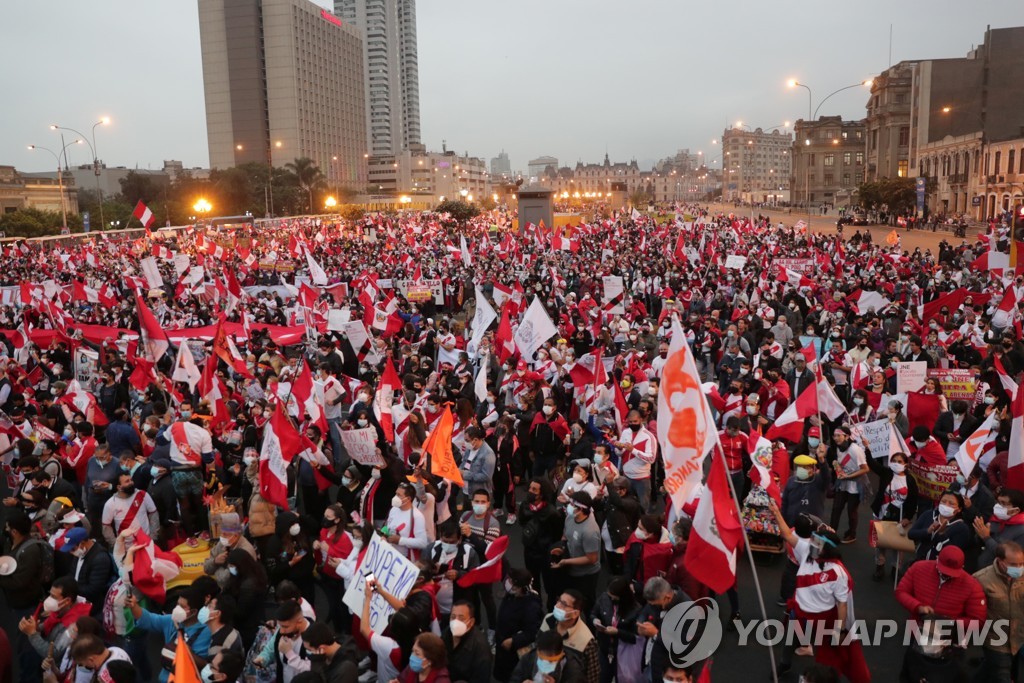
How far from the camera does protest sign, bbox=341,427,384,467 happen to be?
8398mm

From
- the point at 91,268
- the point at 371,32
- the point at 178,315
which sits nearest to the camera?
the point at 178,315

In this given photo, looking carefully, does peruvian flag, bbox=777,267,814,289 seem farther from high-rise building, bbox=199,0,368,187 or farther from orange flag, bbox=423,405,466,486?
high-rise building, bbox=199,0,368,187

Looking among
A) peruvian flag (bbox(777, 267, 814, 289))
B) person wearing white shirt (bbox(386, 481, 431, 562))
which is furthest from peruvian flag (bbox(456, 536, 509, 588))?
peruvian flag (bbox(777, 267, 814, 289))

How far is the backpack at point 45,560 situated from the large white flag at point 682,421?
5002mm

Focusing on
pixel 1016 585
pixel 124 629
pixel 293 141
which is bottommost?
pixel 124 629

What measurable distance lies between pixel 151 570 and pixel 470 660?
8.31 feet

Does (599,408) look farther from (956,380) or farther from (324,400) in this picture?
(956,380)

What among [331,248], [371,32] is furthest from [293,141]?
[331,248]

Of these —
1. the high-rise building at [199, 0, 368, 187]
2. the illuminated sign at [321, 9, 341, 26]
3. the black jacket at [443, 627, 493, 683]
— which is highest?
the illuminated sign at [321, 9, 341, 26]

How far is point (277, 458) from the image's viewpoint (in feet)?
23.4

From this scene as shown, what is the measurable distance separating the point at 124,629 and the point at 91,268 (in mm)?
27648

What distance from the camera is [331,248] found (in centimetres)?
3925

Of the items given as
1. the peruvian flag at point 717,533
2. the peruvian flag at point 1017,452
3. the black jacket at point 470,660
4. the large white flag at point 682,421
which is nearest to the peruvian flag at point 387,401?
the large white flag at point 682,421

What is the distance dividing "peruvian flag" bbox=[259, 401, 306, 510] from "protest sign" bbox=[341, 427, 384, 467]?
3.37 feet
